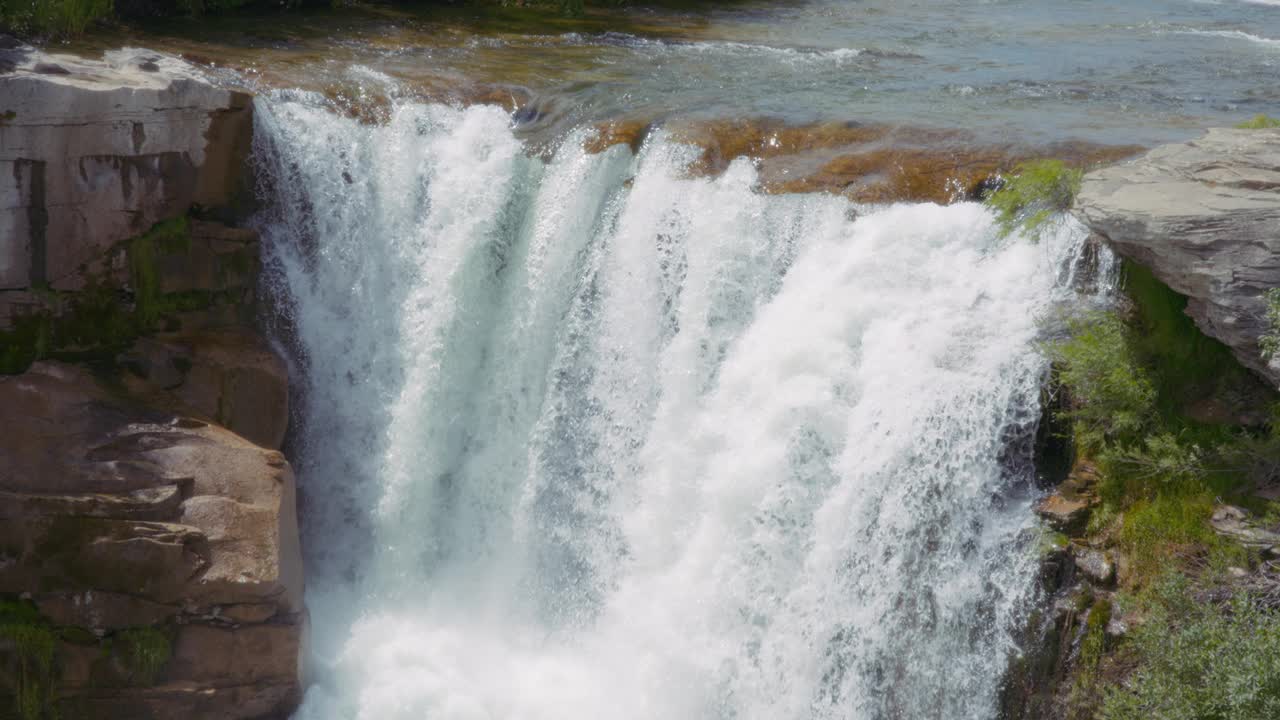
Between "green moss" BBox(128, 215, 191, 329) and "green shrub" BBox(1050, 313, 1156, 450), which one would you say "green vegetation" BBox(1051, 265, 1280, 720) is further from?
"green moss" BBox(128, 215, 191, 329)

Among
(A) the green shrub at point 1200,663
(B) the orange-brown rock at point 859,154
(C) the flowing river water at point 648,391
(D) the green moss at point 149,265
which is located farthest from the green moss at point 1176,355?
(D) the green moss at point 149,265

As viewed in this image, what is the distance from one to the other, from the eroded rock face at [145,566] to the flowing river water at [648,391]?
2.26ft

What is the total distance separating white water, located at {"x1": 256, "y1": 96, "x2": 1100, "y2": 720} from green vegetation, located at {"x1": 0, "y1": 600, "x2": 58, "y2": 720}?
177 centimetres

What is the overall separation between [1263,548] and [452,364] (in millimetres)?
6116

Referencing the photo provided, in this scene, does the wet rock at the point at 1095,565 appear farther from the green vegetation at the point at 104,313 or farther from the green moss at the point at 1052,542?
the green vegetation at the point at 104,313

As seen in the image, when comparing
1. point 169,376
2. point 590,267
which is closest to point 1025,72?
point 590,267

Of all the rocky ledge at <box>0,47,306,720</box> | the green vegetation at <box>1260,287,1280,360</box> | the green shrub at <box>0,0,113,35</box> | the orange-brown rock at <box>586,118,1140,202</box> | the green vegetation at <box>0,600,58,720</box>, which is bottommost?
the green vegetation at <box>0,600,58,720</box>

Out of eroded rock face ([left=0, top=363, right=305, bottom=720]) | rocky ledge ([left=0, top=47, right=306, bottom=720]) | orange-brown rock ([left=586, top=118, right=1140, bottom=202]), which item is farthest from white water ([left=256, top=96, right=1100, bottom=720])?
eroded rock face ([left=0, top=363, right=305, bottom=720])

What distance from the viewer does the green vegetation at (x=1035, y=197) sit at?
8.62m

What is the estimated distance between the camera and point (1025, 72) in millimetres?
13688

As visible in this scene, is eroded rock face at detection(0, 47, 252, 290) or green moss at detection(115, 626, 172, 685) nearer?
green moss at detection(115, 626, 172, 685)

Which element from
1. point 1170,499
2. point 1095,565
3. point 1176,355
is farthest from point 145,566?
point 1176,355

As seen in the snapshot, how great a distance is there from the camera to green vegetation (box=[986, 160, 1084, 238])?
8617mm

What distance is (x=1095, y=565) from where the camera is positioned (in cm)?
783
